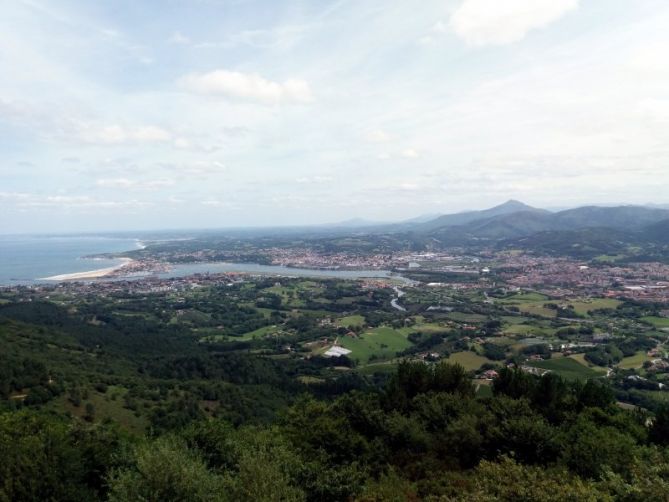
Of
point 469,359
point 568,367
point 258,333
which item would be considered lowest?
point 469,359

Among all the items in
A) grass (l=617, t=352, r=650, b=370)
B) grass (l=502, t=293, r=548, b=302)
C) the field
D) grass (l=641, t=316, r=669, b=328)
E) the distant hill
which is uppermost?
the distant hill

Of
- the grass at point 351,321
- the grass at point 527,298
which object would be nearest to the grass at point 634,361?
the grass at point 527,298

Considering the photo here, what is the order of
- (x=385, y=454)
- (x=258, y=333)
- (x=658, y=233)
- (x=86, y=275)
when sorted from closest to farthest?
(x=385, y=454)
(x=258, y=333)
(x=86, y=275)
(x=658, y=233)

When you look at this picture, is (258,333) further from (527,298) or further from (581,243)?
(581,243)

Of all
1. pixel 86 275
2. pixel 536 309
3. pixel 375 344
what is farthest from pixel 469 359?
pixel 86 275

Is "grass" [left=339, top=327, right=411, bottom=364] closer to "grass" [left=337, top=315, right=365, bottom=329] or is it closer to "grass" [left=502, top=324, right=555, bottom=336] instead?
"grass" [left=337, top=315, right=365, bottom=329]

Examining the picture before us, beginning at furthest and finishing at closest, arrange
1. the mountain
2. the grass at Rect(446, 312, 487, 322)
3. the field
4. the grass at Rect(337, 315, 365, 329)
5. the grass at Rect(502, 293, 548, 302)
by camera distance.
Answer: the mountain, the grass at Rect(502, 293, 548, 302), the grass at Rect(446, 312, 487, 322), the grass at Rect(337, 315, 365, 329), the field

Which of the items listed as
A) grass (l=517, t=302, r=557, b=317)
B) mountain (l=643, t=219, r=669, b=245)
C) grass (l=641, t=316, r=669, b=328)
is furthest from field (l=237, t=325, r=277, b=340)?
mountain (l=643, t=219, r=669, b=245)
